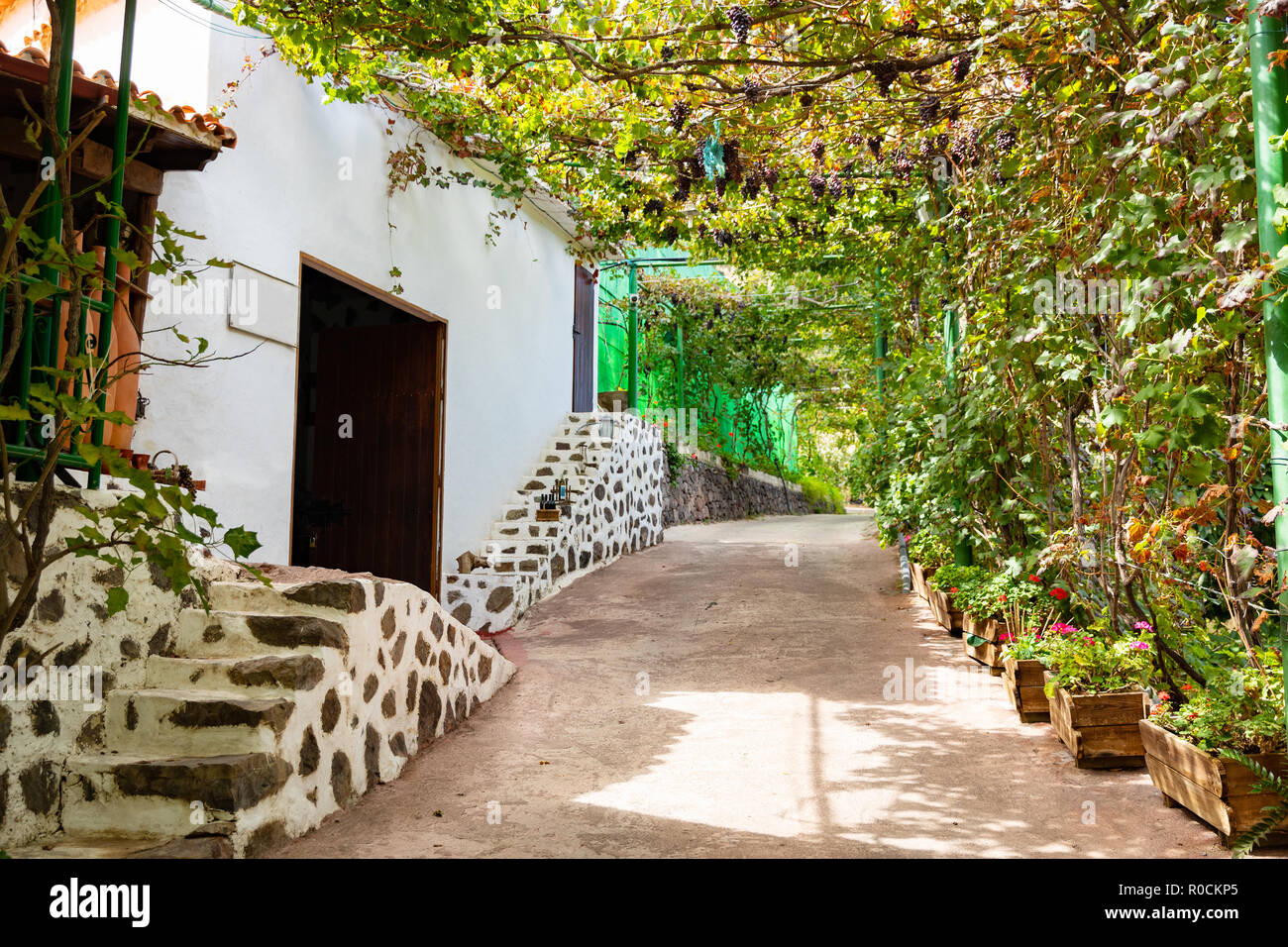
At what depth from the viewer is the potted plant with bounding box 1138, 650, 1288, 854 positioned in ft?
9.36

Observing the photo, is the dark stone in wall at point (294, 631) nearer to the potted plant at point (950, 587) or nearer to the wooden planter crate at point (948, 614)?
the potted plant at point (950, 587)

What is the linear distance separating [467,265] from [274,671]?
538 centimetres

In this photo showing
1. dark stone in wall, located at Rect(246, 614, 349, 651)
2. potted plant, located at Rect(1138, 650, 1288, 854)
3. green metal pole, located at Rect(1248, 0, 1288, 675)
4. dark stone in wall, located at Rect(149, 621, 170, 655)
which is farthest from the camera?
dark stone in wall, located at Rect(246, 614, 349, 651)

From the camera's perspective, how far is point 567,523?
8727mm

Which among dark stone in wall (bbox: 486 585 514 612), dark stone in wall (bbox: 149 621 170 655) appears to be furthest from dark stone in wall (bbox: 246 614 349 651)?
dark stone in wall (bbox: 486 585 514 612)

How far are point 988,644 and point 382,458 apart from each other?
4830mm

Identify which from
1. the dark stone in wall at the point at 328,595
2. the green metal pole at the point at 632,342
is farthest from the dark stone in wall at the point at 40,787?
the green metal pole at the point at 632,342

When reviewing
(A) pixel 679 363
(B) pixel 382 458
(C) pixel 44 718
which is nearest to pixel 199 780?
(C) pixel 44 718

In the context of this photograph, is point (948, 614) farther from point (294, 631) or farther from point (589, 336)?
point (589, 336)

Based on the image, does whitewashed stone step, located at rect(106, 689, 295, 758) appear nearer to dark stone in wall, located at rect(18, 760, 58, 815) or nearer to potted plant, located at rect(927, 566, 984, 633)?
dark stone in wall, located at rect(18, 760, 58, 815)

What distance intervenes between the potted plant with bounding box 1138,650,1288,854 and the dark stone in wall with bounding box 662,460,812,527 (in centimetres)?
915

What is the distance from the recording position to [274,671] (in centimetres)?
341
